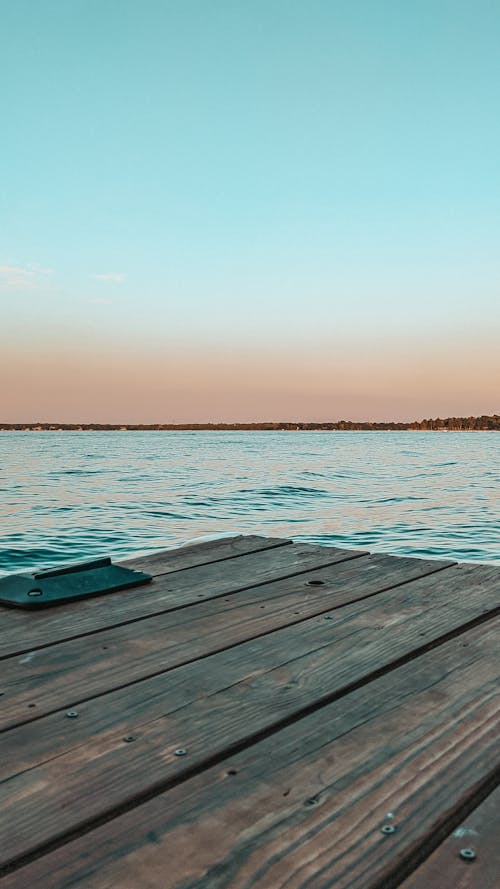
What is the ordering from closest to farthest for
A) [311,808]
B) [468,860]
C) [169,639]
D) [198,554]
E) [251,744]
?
1. [468,860]
2. [311,808]
3. [251,744]
4. [169,639]
5. [198,554]

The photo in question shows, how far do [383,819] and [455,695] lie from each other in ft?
2.18

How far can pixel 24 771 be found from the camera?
150 cm

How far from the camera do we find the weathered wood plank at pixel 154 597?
251 cm

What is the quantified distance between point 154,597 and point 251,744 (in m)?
1.46

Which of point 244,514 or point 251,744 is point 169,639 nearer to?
point 251,744

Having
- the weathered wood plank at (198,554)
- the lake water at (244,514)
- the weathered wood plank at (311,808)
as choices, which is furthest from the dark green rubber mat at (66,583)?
the lake water at (244,514)

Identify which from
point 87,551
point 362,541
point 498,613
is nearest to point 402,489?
point 362,541

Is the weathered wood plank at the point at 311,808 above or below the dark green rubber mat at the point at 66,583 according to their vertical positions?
below

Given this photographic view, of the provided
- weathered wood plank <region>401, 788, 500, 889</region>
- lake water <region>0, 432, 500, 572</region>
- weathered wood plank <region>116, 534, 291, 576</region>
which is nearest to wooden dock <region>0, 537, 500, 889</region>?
weathered wood plank <region>401, 788, 500, 889</region>

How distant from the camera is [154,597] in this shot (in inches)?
119

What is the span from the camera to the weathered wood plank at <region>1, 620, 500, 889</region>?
1156 millimetres

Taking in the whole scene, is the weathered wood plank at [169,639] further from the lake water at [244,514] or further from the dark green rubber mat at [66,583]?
the lake water at [244,514]

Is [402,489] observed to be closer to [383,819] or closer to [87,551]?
[87,551]

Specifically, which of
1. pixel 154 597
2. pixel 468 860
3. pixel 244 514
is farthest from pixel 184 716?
pixel 244 514
